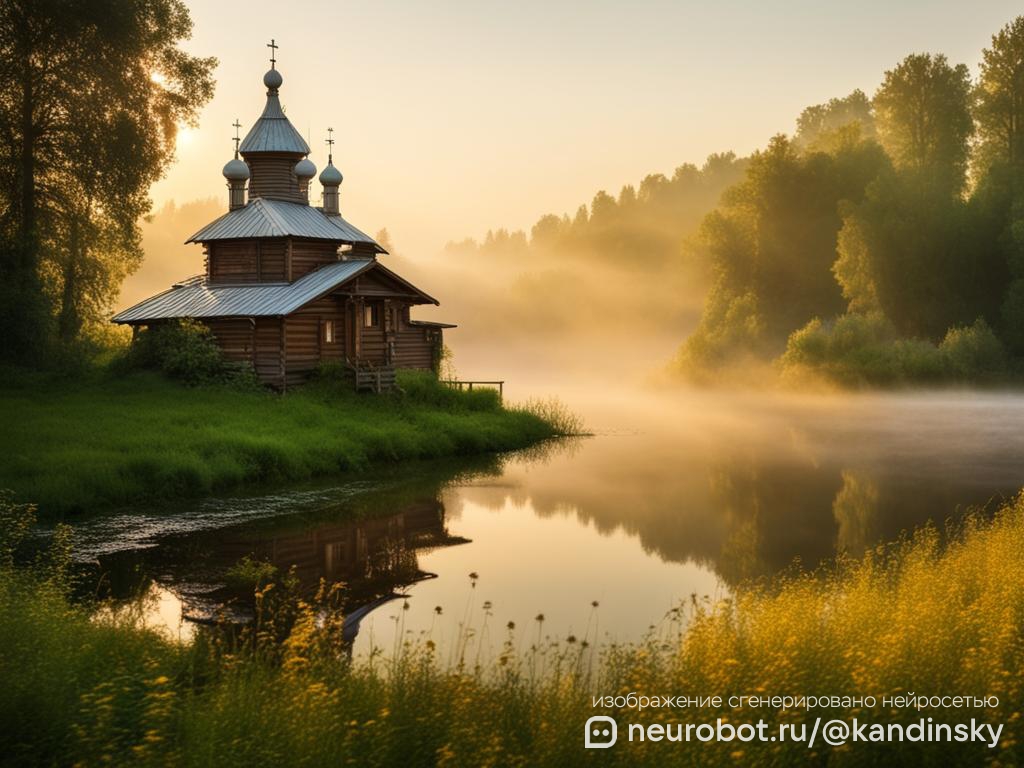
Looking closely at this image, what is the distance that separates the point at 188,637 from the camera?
40.1 ft

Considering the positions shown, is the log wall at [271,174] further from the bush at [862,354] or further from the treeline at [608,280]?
the treeline at [608,280]

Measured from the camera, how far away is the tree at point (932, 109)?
207 feet

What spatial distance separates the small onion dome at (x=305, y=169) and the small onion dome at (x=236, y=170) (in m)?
2.29

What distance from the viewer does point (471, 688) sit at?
849cm

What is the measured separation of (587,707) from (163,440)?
19.1 meters

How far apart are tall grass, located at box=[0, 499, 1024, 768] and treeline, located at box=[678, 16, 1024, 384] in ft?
152

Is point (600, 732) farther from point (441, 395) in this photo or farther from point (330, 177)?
point (330, 177)

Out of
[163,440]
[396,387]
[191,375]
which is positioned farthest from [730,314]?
[163,440]

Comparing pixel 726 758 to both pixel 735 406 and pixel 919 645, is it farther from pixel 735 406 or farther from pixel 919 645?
pixel 735 406

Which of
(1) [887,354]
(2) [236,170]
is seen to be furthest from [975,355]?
Answer: (2) [236,170]

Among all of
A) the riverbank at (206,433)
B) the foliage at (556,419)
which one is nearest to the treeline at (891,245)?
the foliage at (556,419)

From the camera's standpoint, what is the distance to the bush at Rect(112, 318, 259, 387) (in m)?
35.8

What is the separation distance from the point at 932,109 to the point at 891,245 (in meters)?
13.2

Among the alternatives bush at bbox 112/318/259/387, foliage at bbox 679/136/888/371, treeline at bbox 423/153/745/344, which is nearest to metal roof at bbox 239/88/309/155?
bush at bbox 112/318/259/387
